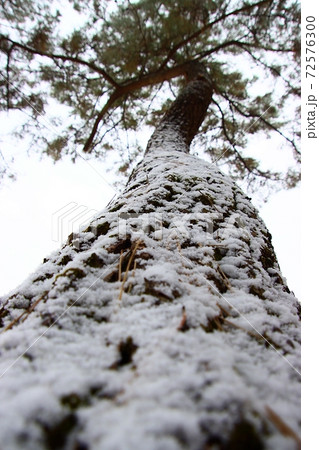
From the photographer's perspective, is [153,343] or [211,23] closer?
[153,343]

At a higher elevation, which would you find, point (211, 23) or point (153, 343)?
point (211, 23)

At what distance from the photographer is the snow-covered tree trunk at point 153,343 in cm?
33

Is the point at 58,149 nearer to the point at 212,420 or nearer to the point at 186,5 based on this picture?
the point at 186,5

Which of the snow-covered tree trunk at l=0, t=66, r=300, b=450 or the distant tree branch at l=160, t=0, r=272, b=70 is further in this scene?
the distant tree branch at l=160, t=0, r=272, b=70

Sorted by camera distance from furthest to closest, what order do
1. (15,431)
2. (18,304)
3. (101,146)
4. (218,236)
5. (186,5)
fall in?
1. (101,146)
2. (186,5)
3. (218,236)
4. (18,304)
5. (15,431)

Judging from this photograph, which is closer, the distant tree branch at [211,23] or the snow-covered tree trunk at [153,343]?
the snow-covered tree trunk at [153,343]

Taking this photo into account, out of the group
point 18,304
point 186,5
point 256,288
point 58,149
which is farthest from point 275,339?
point 58,149

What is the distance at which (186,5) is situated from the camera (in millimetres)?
3246

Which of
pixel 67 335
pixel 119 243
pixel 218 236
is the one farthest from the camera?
pixel 218 236

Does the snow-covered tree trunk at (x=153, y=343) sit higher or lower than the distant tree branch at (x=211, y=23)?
lower

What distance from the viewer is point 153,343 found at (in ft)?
1.52

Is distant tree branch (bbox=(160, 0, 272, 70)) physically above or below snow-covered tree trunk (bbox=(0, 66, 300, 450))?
above

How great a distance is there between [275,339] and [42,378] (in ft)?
1.51

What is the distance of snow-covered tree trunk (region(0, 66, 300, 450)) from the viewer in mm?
327
